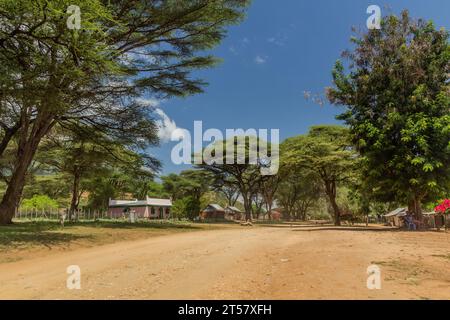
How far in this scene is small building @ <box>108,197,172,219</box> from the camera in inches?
2304

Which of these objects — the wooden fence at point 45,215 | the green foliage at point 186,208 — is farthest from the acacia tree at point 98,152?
the green foliage at point 186,208

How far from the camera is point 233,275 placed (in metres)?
7.55

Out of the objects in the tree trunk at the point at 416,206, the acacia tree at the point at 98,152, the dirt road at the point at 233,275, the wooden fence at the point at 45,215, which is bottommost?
the dirt road at the point at 233,275

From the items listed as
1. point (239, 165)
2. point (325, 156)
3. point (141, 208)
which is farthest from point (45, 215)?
point (325, 156)

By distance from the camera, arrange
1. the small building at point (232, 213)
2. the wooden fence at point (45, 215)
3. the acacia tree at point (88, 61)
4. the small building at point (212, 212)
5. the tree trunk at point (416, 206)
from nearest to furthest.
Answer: the acacia tree at point (88, 61)
the tree trunk at point (416, 206)
the wooden fence at point (45, 215)
the small building at point (212, 212)
the small building at point (232, 213)

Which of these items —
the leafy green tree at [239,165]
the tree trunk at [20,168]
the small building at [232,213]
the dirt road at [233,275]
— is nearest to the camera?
the dirt road at [233,275]

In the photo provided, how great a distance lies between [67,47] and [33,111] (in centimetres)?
896

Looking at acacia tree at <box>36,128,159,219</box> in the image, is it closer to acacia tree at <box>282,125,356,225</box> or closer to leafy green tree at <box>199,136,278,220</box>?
acacia tree at <box>282,125,356,225</box>

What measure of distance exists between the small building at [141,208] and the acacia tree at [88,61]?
36367 millimetres

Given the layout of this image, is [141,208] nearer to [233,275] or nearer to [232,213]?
[232,213]

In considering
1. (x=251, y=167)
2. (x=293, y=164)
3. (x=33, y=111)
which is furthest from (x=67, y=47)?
(x=251, y=167)

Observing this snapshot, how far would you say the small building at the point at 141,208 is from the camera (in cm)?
5853

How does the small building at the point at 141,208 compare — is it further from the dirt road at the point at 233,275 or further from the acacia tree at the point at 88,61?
the dirt road at the point at 233,275

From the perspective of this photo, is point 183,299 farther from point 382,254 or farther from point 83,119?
point 83,119
